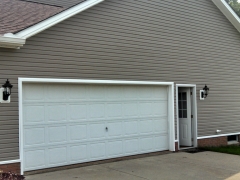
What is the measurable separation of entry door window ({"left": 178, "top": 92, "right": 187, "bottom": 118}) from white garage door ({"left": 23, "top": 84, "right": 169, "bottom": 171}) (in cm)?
125

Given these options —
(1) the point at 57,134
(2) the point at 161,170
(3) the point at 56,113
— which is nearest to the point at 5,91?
(3) the point at 56,113

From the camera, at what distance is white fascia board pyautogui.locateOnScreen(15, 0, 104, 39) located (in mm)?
6695

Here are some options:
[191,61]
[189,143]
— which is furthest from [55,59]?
[189,143]

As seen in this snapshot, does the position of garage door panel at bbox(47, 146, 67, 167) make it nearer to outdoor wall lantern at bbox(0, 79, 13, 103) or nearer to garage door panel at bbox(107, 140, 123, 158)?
garage door panel at bbox(107, 140, 123, 158)

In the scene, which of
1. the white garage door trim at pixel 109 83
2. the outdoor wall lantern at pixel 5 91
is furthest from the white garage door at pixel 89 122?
the outdoor wall lantern at pixel 5 91

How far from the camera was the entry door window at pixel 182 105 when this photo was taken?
1095 centimetres

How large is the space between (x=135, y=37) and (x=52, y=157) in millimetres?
4271

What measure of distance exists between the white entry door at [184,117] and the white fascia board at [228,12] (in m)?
3.53

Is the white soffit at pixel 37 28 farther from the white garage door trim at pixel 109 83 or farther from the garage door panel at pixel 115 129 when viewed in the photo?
the garage door panel at pixel 115 129

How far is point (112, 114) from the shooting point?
343 inches

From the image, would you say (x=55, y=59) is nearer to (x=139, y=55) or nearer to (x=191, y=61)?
(x=139, y=55)

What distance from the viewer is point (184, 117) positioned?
10969mm

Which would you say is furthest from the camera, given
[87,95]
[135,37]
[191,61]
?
[191,61]

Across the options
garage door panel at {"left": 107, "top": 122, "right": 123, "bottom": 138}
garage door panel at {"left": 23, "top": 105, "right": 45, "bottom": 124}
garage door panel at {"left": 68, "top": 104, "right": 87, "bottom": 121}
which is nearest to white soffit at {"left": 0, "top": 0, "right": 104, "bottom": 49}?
garage door panel at {"left": 23, "top": 105, "right": 45, "bottom": 124}
